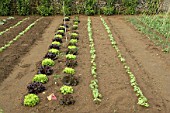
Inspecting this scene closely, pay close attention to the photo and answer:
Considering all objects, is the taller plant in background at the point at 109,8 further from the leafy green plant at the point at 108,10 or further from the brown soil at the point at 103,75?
the brown soil at the point at 103,75

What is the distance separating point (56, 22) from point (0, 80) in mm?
6869

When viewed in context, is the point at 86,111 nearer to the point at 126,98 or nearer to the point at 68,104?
the point at 68,104

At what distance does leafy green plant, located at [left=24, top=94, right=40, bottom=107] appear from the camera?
4.95 m

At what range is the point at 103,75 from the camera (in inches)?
246

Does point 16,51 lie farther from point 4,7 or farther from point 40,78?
point 4,7

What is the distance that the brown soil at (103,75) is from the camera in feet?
16.3

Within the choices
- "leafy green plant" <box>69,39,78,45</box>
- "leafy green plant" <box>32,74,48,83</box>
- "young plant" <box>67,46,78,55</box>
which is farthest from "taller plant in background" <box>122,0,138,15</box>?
"leafy green plant" <box>32,74,48,83</box>

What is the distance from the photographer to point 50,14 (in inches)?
573

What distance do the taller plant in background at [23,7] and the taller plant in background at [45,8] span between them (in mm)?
665

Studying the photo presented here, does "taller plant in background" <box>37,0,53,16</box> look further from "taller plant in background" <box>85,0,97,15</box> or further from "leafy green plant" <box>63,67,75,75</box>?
"leafy green plant" <box>63,67,75,75</box>

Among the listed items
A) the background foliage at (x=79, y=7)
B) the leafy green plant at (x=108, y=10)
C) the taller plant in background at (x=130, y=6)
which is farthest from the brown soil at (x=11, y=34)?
the taller plant in background at (x=130, y=6)

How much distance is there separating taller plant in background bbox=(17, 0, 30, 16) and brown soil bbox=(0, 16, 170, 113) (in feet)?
16.4

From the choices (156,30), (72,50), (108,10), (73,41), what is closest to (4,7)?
(108,10)

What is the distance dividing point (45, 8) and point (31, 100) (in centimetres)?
1004
